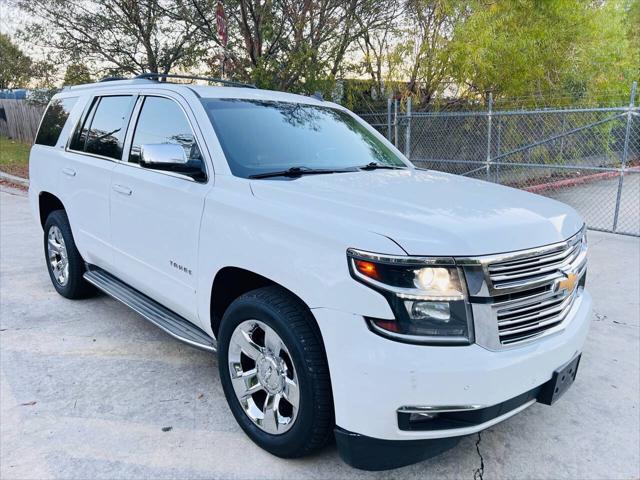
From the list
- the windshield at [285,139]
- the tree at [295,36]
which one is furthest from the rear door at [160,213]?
the tree at [295,36]

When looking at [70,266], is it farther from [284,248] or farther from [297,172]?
[284,248]

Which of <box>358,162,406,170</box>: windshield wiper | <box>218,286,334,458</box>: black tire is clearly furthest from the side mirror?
<box>358,162,406,170</box>: windshield wiper

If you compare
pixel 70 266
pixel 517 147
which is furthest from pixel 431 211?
pixel 517 147

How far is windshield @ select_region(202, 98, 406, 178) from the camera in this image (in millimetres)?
3145

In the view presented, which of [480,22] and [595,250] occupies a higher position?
[480,22]

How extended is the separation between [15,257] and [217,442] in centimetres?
483

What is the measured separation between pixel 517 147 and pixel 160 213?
1018 cm

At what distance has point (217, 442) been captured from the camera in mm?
2854

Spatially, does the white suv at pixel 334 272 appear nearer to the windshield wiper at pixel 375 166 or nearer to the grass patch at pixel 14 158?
the windshield wiper at pixel 375 166

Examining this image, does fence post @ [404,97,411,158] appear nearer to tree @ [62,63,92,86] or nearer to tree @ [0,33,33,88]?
tree @ [62,63,92,86]

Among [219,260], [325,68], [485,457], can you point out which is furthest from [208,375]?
[325,68]

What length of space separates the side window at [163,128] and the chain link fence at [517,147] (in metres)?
7.37

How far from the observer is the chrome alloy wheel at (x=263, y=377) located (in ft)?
8.47

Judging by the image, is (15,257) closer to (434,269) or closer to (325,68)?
(434,269)
